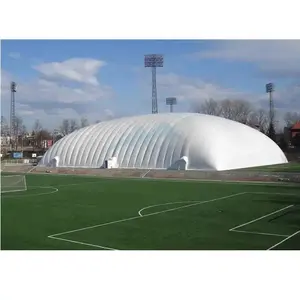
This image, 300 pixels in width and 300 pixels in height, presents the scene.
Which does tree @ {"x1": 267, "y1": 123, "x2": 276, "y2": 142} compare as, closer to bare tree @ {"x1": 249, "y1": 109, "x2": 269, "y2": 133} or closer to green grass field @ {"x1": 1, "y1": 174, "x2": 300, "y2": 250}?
bare tree @ {"x1": 249, "y1": 109, "x2": 269, "y2": 133}

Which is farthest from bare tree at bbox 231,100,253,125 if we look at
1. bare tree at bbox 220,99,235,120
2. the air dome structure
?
the air dome structure

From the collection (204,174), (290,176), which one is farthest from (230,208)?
(204,174)

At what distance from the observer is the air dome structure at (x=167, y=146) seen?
37281 millimetres

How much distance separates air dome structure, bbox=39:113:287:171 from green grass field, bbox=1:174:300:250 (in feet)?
42.1

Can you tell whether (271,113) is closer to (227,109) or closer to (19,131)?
(227,109)

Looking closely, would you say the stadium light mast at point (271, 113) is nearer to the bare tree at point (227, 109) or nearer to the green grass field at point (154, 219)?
the bare tree at point (227, 109)

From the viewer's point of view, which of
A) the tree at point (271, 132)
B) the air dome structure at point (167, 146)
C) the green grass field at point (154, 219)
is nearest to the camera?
the green grass field at point (154, 219)

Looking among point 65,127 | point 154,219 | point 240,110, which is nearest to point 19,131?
point 65,127

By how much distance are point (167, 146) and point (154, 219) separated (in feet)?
78.8

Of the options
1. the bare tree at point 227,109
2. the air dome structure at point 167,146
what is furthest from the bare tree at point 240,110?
the air dome structure at point 167,146

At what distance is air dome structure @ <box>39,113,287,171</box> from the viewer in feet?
122

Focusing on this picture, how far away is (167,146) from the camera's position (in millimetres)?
38781

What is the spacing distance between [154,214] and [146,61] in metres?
50.4

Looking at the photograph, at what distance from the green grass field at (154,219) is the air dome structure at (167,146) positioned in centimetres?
1282
